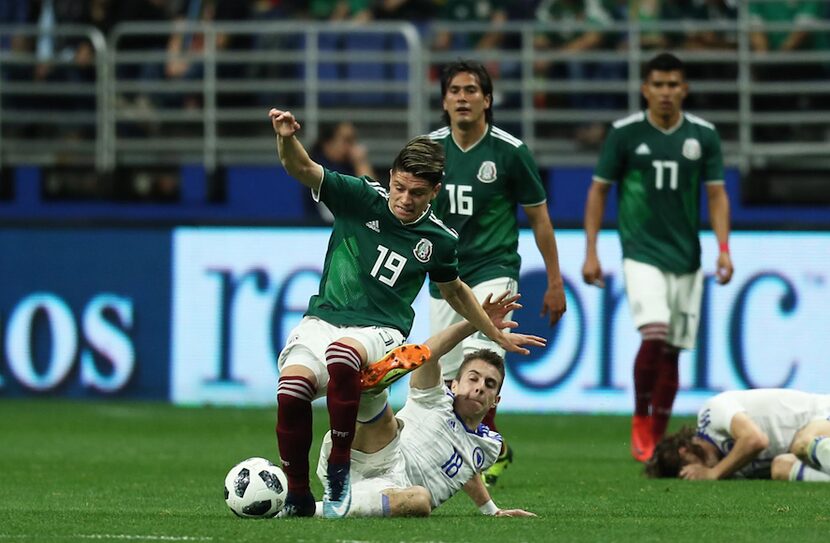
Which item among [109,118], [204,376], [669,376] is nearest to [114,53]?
[109,118]

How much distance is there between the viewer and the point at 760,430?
32.2 ft

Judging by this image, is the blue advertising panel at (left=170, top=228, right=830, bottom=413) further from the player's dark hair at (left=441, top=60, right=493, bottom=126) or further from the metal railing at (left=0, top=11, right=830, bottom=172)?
the player's dark hair at (left=441, top=60, right=493, bottom=126)

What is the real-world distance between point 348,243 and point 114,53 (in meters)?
9.76

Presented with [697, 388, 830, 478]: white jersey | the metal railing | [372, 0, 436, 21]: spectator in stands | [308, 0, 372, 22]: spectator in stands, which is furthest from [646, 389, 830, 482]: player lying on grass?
[372, 0, 436, 21]: spectator in stands

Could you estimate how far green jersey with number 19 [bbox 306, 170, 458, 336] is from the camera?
7.61m

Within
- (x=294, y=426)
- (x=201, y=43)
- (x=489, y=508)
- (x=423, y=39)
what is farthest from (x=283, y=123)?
(x=201, y=43)

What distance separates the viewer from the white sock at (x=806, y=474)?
9.84 metres

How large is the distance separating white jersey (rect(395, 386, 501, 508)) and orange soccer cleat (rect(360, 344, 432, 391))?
55 cm

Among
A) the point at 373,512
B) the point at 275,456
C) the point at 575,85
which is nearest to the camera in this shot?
the point at 373,512

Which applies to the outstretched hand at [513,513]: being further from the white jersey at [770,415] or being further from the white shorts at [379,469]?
the white jersey at [770,415]

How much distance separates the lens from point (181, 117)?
16.7 meters

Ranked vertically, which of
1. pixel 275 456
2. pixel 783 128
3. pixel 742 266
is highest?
pixel 783 128

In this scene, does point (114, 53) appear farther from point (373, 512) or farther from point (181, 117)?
point (373, 512)

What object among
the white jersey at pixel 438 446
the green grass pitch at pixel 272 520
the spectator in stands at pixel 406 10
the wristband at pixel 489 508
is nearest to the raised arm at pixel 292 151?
the white jersey at pixel 438 446
